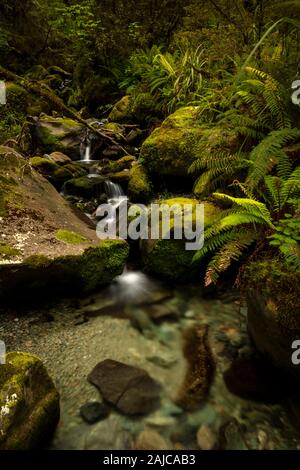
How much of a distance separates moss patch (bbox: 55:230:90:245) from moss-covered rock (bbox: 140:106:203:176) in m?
2.33

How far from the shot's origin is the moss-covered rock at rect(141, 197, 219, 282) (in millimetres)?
4477

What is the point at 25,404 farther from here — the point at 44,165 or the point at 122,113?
the point at 122,113

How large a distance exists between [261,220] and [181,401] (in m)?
1.77

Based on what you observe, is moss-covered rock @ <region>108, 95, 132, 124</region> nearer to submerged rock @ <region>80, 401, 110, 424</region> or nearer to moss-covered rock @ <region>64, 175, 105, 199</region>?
moss-covered rock @ <region>64, 175, 105, 199</region>

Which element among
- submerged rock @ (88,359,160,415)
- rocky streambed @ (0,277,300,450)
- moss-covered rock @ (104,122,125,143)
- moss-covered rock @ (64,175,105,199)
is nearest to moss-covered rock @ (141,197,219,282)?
rocky streambed @ (0,277,300,450)

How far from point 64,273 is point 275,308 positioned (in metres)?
2.29

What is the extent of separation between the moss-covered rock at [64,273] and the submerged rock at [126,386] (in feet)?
3.86

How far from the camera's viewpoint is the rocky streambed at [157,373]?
2.63 m

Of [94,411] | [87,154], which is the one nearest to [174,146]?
[87,154]

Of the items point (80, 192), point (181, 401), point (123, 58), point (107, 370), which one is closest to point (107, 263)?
point (107, 370)

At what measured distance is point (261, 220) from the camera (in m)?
3.35

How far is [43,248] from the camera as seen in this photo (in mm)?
3992

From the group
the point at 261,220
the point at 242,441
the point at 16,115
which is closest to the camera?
the point at 242,441
